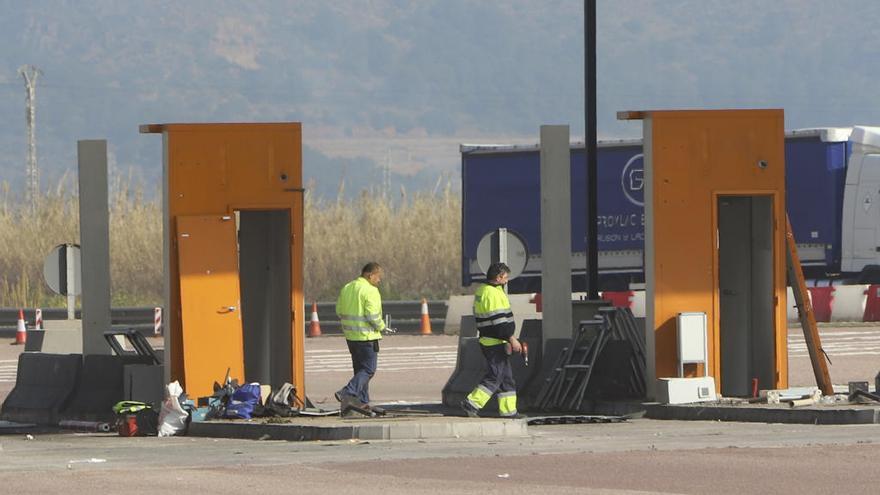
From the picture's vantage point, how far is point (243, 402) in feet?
68.4

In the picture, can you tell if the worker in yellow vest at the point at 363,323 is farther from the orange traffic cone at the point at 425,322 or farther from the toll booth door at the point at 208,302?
the orange traffic cone at the point at 425,322

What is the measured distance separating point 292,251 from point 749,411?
5.01 metres

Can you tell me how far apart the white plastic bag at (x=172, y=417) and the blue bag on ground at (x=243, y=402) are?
1.47ft

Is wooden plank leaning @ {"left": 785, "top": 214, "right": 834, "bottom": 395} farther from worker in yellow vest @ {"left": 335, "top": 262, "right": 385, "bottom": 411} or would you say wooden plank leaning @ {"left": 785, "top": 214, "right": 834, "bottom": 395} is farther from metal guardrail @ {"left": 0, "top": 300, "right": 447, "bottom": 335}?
metal guardrail @ {"left": 0, "top": 300, "right": 447, "bottom": 335}

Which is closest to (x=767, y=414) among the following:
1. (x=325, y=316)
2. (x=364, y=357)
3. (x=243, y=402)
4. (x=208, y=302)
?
(x=364, y=357)

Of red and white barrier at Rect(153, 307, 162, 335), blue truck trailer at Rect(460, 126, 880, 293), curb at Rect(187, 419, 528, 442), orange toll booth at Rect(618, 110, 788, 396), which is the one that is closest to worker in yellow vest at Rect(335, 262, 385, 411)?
curb at Rect(187, 419, 528, 442)

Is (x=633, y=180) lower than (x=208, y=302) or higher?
higher

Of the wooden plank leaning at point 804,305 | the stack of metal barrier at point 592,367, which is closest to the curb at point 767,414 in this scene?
the stack of metal barrier at point 592,367

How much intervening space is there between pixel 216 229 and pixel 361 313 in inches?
68.0

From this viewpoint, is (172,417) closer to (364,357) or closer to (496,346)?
(364,357)

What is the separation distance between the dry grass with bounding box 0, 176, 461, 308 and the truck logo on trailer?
15.7 meters

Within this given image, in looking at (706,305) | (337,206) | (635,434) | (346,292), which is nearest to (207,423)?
(346,292)

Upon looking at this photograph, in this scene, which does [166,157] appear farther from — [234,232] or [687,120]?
[687,120]

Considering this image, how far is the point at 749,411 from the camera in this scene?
21250 mm
